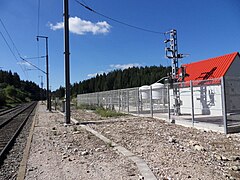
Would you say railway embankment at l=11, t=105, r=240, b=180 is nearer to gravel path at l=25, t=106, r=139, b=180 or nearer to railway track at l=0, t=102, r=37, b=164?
gravel path at l=25, t=106, r=139, b=180

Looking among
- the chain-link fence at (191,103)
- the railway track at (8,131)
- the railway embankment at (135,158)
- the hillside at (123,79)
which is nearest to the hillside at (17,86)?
the hillside at (123,79)

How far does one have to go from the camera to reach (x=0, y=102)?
5734 centimetres

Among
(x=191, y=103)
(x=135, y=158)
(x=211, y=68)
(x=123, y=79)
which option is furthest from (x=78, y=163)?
(x=123, y=79)

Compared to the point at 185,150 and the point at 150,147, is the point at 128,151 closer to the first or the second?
the point at 150,147

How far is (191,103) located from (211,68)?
32.9 feet

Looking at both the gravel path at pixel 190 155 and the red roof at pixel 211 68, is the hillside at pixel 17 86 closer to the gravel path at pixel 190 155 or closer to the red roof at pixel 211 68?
the red roof at pixel 211 68

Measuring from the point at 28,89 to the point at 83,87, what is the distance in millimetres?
55348

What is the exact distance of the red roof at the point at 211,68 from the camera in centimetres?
1897

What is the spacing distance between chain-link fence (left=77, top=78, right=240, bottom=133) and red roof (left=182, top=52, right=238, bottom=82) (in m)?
3.93

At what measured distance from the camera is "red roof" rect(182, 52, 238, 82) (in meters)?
19.0

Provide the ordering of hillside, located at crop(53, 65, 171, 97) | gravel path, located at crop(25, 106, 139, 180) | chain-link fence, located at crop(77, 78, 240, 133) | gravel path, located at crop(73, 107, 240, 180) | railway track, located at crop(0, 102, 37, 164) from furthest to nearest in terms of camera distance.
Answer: hillside, located at crop(53, 65, 171, 97) < chain-link fence, located at crop(77, 78, 240, 133) < railway track, located at crop(0, 102, 37, 164) < gravel path, located at crop(25, 106, 139, 180) < gravel path, located at crop(73, 107, 240, 180)

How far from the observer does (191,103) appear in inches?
463

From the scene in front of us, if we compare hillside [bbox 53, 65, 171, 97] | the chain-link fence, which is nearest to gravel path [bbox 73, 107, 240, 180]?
the chain-link fence

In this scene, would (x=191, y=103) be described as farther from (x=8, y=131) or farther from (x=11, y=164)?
(x=8, y=131)
